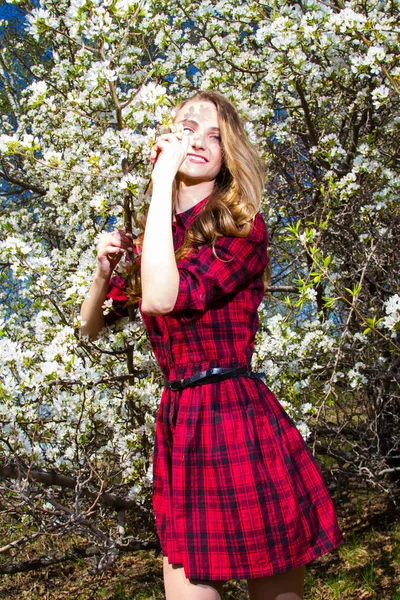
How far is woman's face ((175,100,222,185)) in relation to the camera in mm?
1884

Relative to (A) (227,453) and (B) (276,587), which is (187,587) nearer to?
(B) (276,587)

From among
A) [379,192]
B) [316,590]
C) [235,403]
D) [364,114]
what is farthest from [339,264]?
[235,403]

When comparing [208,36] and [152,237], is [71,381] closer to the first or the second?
[152,237]

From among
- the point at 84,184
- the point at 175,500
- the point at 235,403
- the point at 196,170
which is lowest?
the point at 175,500

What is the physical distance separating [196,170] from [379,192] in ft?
5.34

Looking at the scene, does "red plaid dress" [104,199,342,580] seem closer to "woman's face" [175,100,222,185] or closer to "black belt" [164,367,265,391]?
"black belt" [164,367,265,391]

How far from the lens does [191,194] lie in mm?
1929

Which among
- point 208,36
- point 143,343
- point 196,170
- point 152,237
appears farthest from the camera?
point 208,36

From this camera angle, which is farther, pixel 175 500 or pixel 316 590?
pixel 316 590

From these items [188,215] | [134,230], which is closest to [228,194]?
[188,215]

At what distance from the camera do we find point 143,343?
2443mm

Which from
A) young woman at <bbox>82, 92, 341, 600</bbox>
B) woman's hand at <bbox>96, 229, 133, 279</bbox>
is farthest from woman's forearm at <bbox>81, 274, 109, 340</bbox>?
young woman at <bbox>82, 92, 341, 600</bbox>

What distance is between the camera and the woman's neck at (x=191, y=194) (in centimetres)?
192

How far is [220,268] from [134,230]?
0.52 meters
